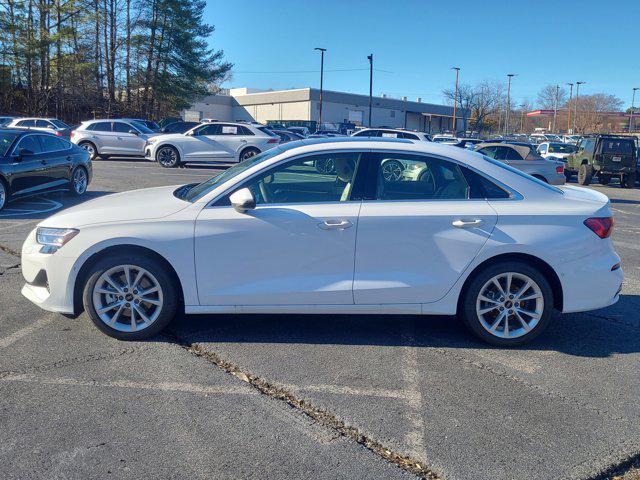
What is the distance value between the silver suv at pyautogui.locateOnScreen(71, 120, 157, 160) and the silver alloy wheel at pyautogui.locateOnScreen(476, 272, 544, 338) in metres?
21.4

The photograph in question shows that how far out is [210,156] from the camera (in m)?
21.6

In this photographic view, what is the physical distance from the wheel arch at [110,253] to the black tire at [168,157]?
57.5 feet

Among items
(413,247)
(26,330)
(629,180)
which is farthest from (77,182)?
(629,180)

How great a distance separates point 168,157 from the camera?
2167 centimetres

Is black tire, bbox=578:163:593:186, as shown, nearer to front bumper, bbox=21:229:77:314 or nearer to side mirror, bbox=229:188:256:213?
side mirror, bbox=229:188:256:213

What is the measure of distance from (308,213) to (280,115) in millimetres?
79626

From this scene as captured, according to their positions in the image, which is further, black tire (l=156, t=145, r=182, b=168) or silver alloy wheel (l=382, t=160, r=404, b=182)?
black tire (l=156, t=145, r=182, b=168)

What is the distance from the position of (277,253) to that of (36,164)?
8328mm

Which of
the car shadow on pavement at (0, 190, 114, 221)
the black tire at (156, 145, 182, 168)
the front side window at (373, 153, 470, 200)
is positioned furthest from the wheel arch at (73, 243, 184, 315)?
the black tire at (156, 145, 182, 168)

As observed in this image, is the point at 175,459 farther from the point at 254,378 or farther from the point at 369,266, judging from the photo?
the point at 369,266

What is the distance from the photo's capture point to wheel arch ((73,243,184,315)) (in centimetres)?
461

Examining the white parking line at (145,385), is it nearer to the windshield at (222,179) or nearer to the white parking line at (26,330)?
the white parking line at (26,330)

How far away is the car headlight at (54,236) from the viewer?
4617 mm

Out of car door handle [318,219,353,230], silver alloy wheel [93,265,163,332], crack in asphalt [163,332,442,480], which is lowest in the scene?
crack in asphalt [163,332,442,480]
